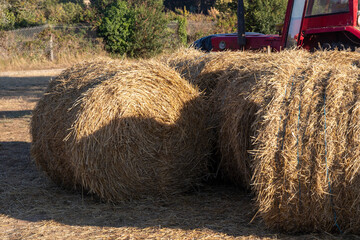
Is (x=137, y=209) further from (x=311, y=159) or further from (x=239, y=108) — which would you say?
(x=311, y=159)

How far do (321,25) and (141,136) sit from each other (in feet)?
13.3

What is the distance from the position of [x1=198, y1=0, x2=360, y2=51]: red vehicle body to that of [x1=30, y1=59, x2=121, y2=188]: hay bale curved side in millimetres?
3338

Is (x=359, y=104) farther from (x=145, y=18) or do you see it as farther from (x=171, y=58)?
(x=145, y=18)

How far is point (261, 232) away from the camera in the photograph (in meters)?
3.68

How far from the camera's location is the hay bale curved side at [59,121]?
15.3 ft

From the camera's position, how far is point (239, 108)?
14.0ft

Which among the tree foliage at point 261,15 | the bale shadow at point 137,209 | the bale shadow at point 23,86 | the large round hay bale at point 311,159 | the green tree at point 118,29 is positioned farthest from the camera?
the green tree at point 118,29

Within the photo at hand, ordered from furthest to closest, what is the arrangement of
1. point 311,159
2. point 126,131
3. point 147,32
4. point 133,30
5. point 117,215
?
1. point 133,30
2. point 147,32
3. point 126,131
4. point 117,215
5. point 311,159

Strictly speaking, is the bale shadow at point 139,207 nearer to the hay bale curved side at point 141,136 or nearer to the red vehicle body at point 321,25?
the hay bale curved side at point 141,136

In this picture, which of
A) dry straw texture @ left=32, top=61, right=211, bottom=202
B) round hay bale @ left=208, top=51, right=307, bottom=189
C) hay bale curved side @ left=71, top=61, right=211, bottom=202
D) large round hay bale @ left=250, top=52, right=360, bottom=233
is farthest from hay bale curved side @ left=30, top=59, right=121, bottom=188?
large round hay bale @ left=250, top=52, right=360, bottom=233

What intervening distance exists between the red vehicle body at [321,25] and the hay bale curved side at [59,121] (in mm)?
3338

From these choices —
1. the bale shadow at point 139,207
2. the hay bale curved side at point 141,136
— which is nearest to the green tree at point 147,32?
the bale shadow at point 139,207

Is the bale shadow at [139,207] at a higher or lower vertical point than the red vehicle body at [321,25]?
lower

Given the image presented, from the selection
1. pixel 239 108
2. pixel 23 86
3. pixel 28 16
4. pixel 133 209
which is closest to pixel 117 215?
pixel 133 209
